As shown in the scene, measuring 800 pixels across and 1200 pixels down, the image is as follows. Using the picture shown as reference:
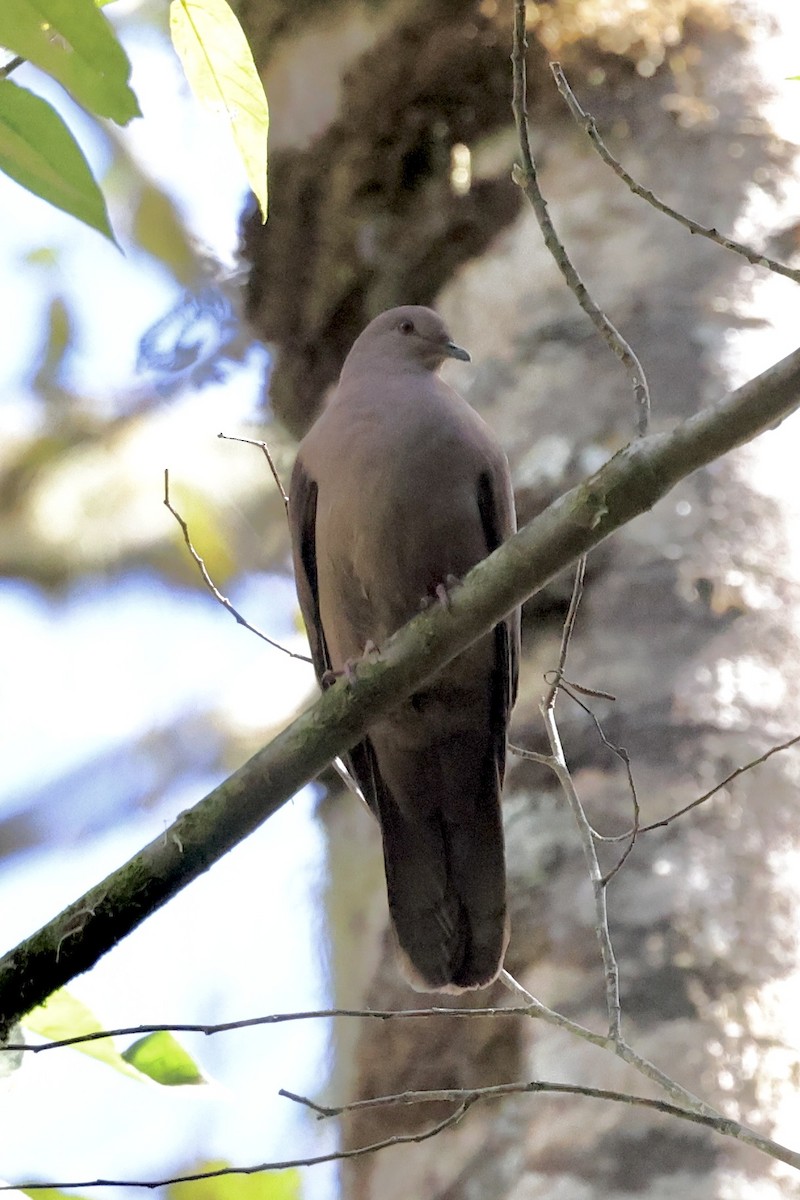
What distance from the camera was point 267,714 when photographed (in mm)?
6020

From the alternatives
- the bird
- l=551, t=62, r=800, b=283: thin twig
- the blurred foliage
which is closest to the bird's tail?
the bird

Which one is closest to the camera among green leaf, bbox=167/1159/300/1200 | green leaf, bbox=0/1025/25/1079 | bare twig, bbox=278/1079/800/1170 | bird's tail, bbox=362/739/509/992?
bare twig, bbox=278/1079/800/1170

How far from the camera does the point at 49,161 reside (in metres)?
1.26

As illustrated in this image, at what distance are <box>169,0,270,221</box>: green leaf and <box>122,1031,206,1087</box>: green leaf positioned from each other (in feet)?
4.06

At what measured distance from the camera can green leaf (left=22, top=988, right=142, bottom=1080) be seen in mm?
2020

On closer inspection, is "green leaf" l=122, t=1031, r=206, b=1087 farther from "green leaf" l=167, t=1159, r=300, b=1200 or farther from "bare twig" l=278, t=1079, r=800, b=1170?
"green leaf" l=167, t=1159, r=300, b=1200

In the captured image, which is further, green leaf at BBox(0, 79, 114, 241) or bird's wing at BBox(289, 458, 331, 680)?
bird's wing at BBox(289, 458, 331, 680)

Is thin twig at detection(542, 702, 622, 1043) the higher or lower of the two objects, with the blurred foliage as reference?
lower

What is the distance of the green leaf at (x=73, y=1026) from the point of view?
2.02 m

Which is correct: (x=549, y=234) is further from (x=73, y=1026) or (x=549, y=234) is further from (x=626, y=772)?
(x=73, y=1026)

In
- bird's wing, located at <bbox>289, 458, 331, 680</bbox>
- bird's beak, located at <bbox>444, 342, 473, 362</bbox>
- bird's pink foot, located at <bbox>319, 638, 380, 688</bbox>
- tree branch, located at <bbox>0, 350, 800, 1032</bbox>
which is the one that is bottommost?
tree branch, located at <bbox>0, 350, 800, 1032</bbox>

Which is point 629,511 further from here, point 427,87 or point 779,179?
point 427,87

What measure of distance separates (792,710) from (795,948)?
488mm

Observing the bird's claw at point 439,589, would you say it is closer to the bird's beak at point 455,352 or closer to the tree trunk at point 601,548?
the tree trunk at point 601,548
